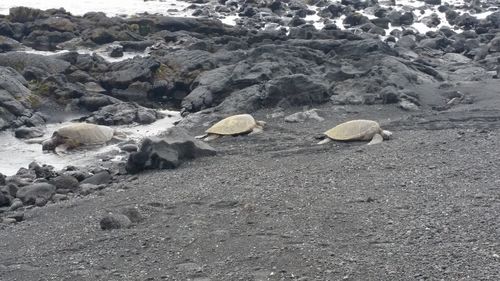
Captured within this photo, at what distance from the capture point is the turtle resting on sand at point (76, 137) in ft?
41.8

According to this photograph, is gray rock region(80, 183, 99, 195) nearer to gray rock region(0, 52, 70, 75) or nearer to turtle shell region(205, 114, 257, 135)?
turtle shell region(205, 114, 257, 135)

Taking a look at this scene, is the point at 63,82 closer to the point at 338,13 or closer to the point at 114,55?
the point at 114,55

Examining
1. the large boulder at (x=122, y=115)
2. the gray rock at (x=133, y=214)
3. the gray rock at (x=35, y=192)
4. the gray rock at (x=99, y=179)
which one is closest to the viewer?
the gray rock at (x=133, y=214)

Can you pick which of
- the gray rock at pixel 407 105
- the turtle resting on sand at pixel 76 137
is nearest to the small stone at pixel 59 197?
the turtle resting on sand at pixel 76 137

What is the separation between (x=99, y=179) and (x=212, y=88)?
620 centimetres

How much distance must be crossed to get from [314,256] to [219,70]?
1119 centimetres

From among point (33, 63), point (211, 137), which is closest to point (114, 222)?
point (211, 137)

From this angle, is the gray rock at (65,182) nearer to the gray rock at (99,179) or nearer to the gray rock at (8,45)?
the gray rock at (99,179)

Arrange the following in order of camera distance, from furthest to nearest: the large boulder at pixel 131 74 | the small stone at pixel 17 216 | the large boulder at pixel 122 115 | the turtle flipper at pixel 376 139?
the large boulder at pixel 131 74 → the large boulder at pixel 122 115 → the turtle flipper at pixel 376 139 → the small stone at pixel 17 216

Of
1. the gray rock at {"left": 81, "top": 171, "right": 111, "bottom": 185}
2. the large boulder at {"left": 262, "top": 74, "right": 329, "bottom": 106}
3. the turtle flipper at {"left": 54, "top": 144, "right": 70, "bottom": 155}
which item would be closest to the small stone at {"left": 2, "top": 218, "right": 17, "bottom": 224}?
the gray rock at {"left": 81, "top": 171, "right": 111, "bottom": 185}

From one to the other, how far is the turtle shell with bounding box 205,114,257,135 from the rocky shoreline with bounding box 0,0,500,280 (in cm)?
24

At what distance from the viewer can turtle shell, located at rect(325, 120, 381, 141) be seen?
11.4 m

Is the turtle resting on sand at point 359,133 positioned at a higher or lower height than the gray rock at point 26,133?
higher

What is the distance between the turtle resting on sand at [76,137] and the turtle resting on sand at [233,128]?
1977mm
